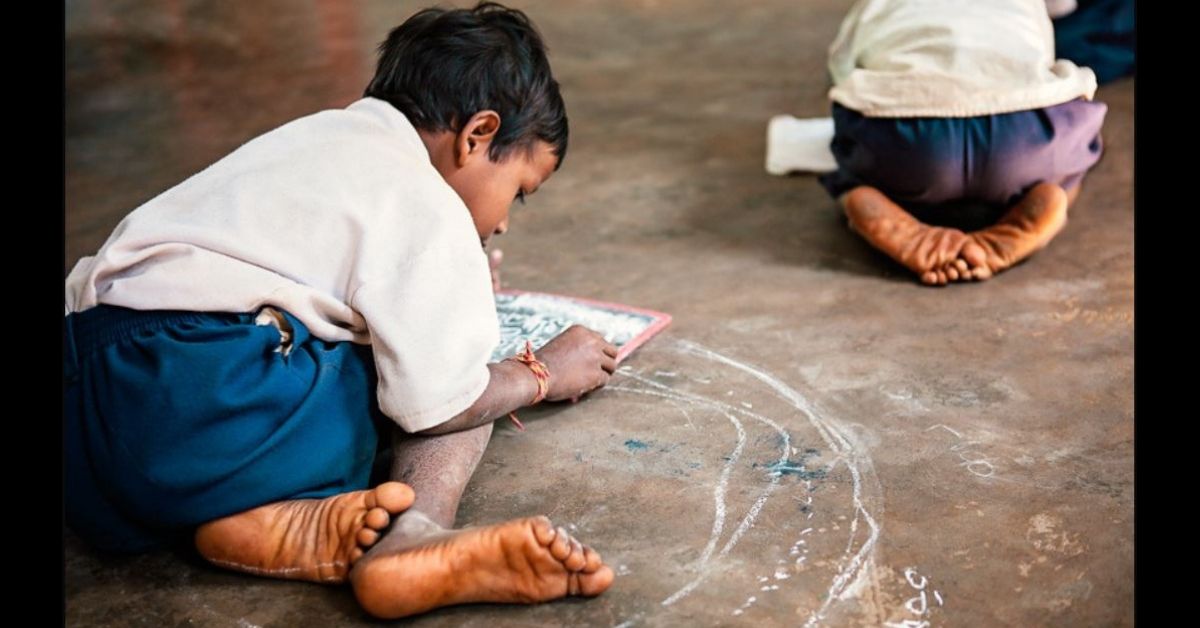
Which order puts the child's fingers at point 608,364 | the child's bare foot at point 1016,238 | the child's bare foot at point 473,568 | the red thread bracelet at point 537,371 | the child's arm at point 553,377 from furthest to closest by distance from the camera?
1. the child's bare foot at point 1016,238
2. the child's fingers at point 608,364
3. the red thread bracelet at point 537,371
4. the child's arm at point 553,377
5. the child's bare foot at point 473,568

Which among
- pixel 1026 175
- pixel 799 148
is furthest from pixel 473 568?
pixel 799 148

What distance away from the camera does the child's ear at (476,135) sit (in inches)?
68.9

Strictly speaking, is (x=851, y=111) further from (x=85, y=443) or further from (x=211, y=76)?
(x=211, y=76)

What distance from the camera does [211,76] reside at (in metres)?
4.33

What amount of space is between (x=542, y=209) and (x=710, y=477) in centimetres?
129

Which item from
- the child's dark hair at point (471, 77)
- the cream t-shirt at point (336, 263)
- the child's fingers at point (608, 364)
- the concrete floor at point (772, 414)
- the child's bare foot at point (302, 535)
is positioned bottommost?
the concrete floor at point (772, 414)

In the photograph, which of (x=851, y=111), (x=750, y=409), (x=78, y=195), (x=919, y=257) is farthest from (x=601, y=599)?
(x=78, y=195)

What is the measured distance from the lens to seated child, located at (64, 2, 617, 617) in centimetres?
147

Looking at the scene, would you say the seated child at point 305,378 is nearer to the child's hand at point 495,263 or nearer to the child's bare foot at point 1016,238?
the child's hand at point 495,263

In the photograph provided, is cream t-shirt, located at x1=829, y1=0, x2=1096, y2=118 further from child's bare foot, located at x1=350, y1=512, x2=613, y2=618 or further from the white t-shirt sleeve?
child's bare foot, located at x1=350, y1=512, x2=613, y2=618

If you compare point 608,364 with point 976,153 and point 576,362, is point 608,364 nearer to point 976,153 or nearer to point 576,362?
point 576,362

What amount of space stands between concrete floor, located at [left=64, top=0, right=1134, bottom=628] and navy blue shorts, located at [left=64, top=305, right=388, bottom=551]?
10 centimetres

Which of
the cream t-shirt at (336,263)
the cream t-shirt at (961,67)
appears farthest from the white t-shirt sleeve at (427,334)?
the cream t-shirt at (961,67)

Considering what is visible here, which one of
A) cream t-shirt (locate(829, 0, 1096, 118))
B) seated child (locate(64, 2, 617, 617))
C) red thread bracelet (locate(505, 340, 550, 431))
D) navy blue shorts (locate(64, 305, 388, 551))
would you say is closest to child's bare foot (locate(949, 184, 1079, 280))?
cream t-shirt (locate(829, 0, 1096, 118))
